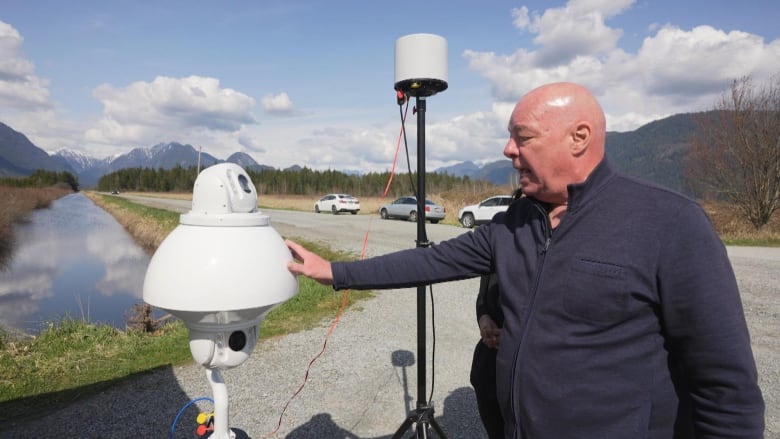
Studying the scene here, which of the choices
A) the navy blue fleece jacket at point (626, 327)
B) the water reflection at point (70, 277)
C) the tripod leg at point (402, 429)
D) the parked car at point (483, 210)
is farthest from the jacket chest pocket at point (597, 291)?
the parked car at point (483, 210)

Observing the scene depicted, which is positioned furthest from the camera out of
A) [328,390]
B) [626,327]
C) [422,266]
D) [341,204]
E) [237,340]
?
[341,204]

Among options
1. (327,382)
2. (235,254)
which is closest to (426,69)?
(235,254)

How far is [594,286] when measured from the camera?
1.25 m

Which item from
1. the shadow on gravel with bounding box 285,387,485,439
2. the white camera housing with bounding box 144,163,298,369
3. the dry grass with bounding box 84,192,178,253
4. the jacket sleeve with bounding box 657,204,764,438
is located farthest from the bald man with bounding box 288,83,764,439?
the dry grass with bounding box 84,192,178,253

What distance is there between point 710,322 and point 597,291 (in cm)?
28

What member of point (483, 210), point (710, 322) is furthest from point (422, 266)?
point (483, 210)

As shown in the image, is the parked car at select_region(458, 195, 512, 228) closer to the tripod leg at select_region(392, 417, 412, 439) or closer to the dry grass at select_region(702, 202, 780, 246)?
the dry grass at select_region(702, 202, 780, 246)

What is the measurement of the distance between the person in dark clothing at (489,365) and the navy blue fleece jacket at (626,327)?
346 mm

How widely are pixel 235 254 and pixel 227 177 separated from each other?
0.97ft

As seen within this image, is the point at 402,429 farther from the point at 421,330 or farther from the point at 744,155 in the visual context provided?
the point at 744,155

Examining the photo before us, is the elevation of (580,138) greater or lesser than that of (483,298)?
greater

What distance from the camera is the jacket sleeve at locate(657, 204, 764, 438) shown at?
114 centimetres

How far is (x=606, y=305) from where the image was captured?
1.24 metres

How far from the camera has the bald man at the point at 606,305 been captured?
116 cm
